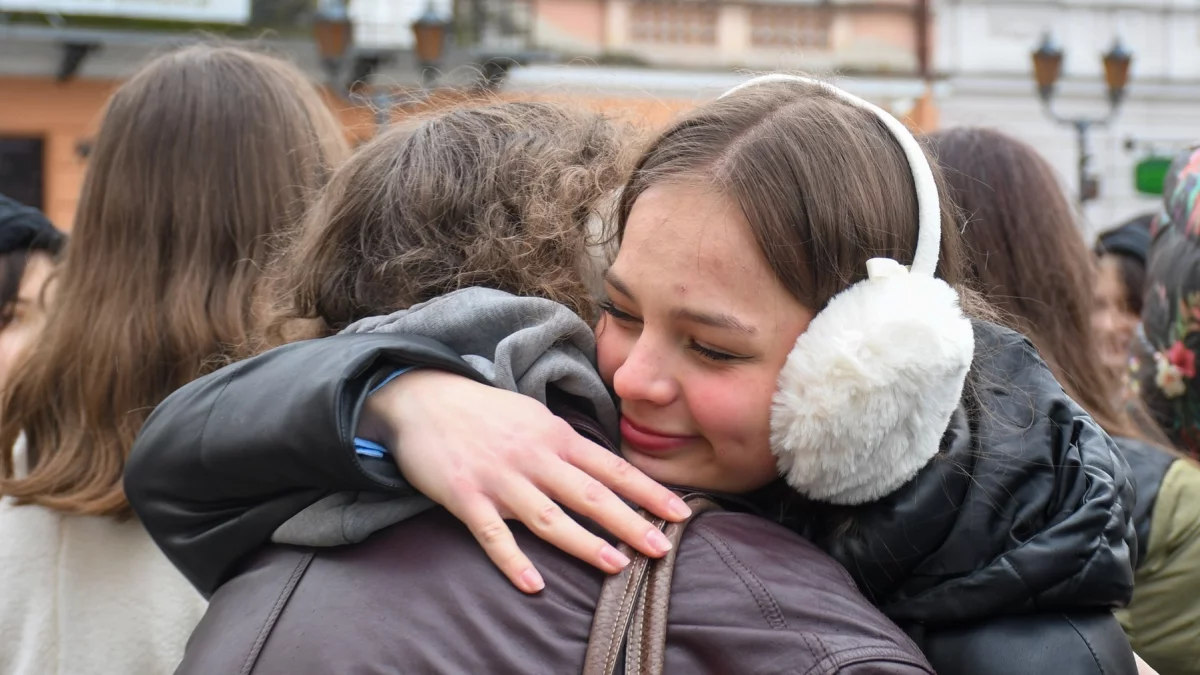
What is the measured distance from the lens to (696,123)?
117 cm

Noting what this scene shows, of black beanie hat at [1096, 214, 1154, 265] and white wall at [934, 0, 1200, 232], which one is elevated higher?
white wall at [934, 0, 1200, 232]

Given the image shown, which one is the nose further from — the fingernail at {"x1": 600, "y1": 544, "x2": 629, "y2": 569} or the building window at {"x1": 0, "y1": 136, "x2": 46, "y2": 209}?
the building window at {"x1": 0, "y1": 136, "x2": 46, "y2": 209}

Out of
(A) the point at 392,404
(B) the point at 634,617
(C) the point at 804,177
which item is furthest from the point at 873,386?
(A) the point at 392,404

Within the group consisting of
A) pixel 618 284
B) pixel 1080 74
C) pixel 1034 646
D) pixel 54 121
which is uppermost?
pixel 1080 74

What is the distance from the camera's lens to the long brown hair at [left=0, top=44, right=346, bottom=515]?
5.53 ft

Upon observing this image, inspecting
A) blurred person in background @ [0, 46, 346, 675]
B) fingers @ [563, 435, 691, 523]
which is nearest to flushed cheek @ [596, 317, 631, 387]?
fingers @ [563, 435, 691, 523]

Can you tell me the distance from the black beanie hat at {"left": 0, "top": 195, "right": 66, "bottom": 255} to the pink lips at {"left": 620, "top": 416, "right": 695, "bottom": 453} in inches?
69.0

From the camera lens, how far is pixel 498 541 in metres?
0.98

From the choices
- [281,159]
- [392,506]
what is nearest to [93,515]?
[281,159]

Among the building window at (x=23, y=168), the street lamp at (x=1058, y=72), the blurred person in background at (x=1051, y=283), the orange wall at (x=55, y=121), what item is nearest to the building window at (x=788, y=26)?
the street lamp at (x=1058, y=72)

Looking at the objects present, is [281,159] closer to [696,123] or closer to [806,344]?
[696,123]

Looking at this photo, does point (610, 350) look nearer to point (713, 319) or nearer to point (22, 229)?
point (713, 319)

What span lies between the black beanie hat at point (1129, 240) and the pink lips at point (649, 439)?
8.50 ft

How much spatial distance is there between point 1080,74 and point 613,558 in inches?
572
